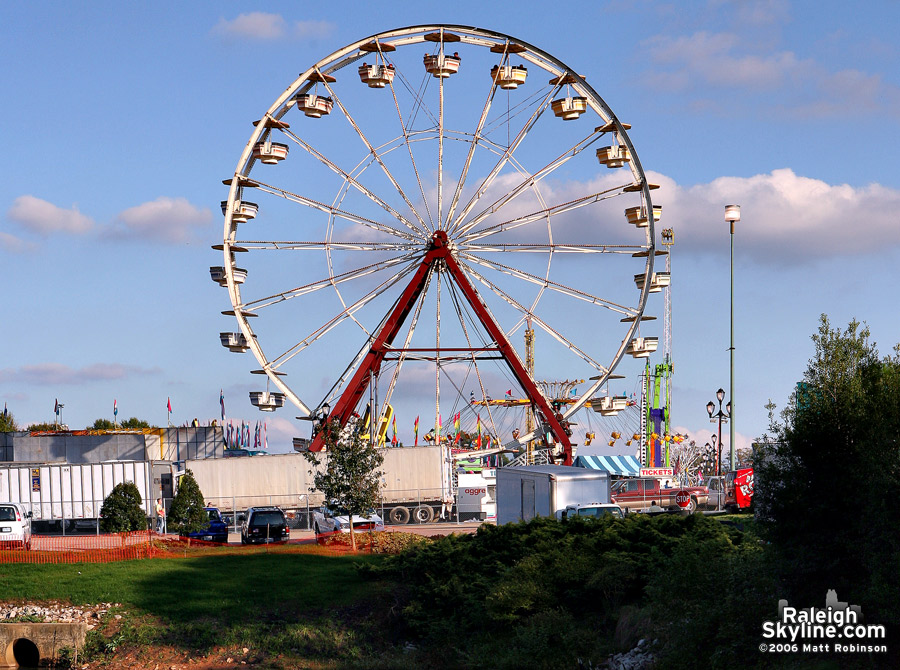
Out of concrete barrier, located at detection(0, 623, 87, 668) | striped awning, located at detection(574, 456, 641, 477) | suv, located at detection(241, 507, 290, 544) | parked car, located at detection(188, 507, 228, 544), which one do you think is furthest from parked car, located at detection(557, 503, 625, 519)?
striped awning, located at detection(574, 456, 641, 477)

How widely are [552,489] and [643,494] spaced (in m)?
18.9

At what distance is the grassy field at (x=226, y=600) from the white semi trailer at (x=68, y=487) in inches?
614

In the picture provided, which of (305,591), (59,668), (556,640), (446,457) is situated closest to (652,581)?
(556,640)

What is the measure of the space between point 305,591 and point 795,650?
1582cm

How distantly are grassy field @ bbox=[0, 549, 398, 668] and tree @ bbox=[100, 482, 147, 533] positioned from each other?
10570 millimetres

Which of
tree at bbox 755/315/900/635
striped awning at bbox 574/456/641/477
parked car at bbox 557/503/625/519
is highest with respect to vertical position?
tree at bbox 755/315/900/635

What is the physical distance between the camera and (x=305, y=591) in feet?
94.0

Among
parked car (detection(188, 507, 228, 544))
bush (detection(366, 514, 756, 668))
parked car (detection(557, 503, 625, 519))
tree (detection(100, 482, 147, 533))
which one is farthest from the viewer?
tree (detection(100, 482, 147, 533))

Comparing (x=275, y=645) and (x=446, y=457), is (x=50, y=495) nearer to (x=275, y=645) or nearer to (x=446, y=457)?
(x=446, y=457)

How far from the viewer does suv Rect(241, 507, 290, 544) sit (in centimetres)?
4097

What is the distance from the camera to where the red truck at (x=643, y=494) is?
49.4 m

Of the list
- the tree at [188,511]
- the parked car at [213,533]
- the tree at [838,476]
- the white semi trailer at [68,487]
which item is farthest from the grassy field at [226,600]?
the white semi trailer at [68,487]

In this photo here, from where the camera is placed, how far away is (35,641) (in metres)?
26.8

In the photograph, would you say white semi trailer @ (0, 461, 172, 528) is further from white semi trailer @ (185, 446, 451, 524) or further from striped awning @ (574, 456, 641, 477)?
striped awning @ (574, 456, 641, 477)
